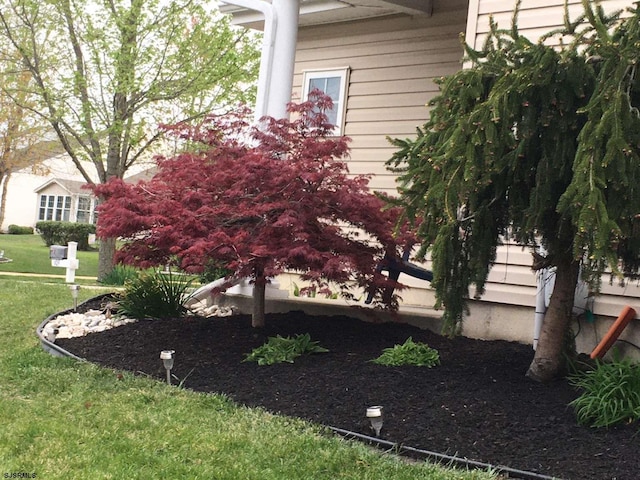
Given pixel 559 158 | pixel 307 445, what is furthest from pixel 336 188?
pixel 307 445

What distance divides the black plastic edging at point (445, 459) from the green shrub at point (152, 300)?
401 centimetres

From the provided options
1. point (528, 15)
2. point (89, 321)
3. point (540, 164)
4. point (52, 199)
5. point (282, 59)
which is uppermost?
point (528, 15)

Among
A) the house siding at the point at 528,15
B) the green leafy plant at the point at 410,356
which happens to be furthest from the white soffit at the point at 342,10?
the green leafy plant at the point at 410,356

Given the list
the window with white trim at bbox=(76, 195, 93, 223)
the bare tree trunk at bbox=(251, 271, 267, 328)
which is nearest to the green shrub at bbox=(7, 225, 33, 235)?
the window with white trim at bbox=(76, 195, 93, 223)

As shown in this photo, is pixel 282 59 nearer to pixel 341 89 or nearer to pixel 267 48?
pixel 267 48

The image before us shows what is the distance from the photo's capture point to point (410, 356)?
5812 millimetres

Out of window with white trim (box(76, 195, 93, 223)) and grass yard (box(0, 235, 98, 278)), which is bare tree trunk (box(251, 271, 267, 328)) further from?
window with white trim (box(76, 195, 93, 223))

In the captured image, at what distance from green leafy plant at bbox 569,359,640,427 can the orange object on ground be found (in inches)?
35.0

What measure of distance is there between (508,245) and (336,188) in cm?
176

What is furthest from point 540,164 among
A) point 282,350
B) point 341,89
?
point 341,89

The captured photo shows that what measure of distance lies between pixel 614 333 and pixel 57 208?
125ft

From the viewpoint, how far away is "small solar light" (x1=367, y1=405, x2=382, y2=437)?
14.0ft

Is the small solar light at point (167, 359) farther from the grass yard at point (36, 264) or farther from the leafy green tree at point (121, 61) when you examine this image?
the grass yard at point (36, 264)

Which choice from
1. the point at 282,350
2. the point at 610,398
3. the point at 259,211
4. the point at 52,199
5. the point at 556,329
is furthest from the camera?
the point at 52,199
